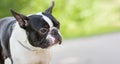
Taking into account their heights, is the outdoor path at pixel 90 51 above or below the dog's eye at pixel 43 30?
below

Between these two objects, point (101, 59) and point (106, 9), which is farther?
point (106, 9)

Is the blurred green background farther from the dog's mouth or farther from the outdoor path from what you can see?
the dog's mouth

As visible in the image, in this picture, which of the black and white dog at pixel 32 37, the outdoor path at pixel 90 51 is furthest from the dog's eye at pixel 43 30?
the outdoor path at pixel 90 51

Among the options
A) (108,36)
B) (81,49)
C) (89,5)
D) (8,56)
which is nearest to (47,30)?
(8,56)

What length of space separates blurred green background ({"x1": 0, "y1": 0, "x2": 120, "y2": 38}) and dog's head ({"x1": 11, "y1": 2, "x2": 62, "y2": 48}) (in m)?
4.71

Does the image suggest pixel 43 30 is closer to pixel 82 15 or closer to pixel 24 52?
pixel 24 52

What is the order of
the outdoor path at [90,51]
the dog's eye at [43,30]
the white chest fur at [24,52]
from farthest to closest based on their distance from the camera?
the outdoor path at [90,51] → the white chest fur at [24,52] → the dog's eye at [43,30]

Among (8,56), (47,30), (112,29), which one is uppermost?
(47,30)

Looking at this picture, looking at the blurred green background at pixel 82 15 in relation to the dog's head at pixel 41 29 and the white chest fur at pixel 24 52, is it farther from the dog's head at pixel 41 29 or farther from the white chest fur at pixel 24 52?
the dog's head at pixel 41 29

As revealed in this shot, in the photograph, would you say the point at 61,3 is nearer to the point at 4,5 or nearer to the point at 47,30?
the point at 4,5

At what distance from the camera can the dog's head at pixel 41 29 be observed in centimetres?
500

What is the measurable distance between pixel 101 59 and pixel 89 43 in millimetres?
1295

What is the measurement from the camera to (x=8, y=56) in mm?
5496

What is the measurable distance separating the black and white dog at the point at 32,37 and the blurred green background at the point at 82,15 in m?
4.56
